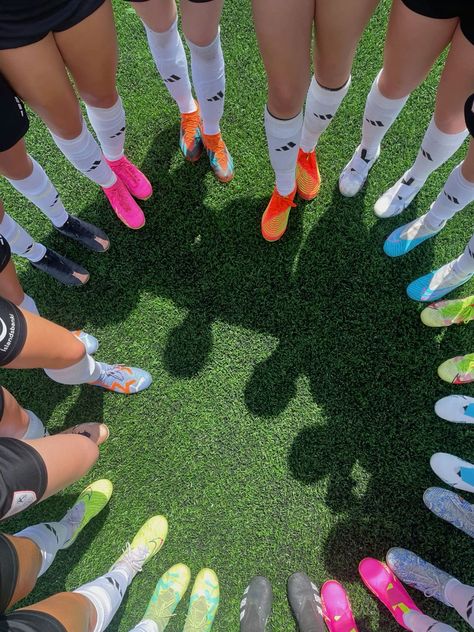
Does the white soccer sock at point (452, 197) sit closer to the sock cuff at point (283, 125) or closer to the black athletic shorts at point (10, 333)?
the sock cuff at point (283, 125)

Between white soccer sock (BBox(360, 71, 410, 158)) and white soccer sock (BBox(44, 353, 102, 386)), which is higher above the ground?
white soccer sock (BBox(360, 71, 410, 158))

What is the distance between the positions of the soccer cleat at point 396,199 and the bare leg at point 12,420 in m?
2.25

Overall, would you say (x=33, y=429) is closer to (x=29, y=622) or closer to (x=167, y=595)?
(x=29, y=622)

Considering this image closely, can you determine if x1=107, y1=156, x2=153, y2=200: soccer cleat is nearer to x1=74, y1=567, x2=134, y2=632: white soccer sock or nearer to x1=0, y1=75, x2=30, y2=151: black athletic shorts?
x1=0, y1=75, x2=30, y2=151: black athletic shorts

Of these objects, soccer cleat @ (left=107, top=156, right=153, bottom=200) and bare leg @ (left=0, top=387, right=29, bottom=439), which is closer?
bare leg @ (left=0, top=387, right=29, bottom=439)

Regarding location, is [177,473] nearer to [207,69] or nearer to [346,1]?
[207,69]

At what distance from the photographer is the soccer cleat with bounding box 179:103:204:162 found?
10.0 feet

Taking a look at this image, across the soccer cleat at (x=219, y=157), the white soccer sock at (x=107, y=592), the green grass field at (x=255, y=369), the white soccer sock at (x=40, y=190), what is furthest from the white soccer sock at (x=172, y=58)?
the white soccer sock at (x=107, y=592)

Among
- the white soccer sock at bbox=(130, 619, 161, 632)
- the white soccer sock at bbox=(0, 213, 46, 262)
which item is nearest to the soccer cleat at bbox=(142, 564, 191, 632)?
the white soccer sock at bbox=(130, 619, 161, 632)

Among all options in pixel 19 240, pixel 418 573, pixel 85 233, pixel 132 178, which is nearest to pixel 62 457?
pixel 19 240

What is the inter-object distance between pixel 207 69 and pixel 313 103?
1.78ft

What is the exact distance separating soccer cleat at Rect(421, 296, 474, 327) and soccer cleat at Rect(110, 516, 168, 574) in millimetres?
1869

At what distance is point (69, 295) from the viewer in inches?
118

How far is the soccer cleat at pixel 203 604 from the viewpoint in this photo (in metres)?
2.51
